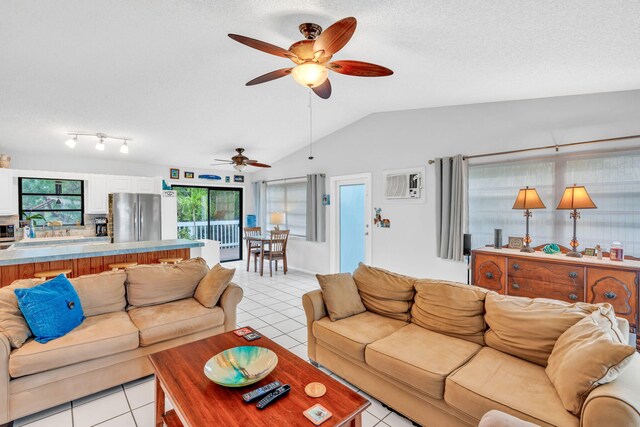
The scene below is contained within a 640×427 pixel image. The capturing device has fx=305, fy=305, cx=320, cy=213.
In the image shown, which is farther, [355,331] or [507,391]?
[355,331]

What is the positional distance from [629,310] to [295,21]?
3532 millimetres

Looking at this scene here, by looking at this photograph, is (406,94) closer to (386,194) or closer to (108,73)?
(386,194)

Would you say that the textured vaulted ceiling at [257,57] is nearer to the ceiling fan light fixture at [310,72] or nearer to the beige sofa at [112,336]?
the ceiling fan light fixture at [310,72]

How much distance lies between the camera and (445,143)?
417 centimetres

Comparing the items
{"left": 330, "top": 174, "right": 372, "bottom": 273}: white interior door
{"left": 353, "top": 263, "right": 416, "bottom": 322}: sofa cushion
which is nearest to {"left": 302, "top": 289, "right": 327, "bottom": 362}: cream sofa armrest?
{"left": 353, "top": 263, "right": 416, "bottom": 322}: sofa cushion

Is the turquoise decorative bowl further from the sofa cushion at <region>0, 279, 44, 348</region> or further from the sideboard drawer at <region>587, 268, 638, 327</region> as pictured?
the sideboard drawer at <region>587, 268, 638, 327</region>

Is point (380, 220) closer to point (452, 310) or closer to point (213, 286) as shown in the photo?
point (452, 310)

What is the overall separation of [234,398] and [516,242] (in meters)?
3.33

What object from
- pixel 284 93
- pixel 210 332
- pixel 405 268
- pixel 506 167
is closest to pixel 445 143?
pixel 506 167

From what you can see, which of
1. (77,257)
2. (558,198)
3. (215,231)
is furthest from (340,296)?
(215,231)

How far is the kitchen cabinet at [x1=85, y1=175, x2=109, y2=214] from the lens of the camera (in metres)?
5.37

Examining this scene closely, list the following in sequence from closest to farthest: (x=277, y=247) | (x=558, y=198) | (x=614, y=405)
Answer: (x=614, y=405)
(x=558, y=198)
(x=277, y=247)

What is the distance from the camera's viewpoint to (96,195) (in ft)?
→ 17.8

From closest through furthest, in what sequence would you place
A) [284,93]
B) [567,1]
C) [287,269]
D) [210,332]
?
[567,1], [210,332], [284,93], [287,269]
